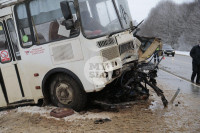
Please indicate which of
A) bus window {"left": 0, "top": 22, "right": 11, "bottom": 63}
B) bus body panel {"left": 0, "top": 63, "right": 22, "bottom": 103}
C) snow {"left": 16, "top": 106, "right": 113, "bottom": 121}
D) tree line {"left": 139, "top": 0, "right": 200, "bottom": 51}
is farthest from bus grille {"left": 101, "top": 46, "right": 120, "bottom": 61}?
tree line {"left": 139, "top": 0, "right": 200, "bottom": 51}

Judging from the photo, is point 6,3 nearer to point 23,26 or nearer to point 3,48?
point 23,26

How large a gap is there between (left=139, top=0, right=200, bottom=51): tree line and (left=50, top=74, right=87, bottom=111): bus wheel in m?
46.2

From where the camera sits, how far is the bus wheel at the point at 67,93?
599cm

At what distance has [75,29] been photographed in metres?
5.74

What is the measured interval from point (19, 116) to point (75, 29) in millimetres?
2578

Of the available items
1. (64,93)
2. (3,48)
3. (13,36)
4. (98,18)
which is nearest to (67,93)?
(64,93)

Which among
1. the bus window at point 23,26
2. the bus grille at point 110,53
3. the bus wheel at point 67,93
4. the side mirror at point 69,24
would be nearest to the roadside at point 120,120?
the bus wheel at point 67,93

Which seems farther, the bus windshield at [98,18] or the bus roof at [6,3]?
the bus roof at [6,3]

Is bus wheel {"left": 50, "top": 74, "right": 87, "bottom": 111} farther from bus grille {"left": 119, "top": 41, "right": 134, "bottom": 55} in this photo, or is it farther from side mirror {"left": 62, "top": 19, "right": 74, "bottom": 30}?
bus grille {"left": 119, "top": 41, "right": 134, "bottom": 55}

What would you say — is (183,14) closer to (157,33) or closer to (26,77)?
(157,33)

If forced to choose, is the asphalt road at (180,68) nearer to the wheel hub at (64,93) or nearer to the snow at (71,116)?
the snow at (71,116)

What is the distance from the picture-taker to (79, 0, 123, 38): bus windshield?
5758 millimetres

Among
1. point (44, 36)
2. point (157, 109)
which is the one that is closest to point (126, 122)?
point (157, 109)

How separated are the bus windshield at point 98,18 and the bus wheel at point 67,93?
4.18 ft
